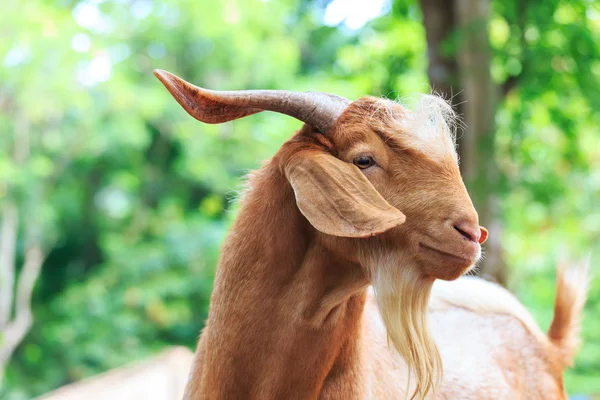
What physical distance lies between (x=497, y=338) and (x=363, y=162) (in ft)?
4.76

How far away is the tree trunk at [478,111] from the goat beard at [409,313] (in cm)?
264

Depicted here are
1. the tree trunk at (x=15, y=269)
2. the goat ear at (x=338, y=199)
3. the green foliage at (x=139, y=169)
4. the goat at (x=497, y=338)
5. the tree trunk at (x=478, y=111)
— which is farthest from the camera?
the tree trunk at (x=15, y=269)

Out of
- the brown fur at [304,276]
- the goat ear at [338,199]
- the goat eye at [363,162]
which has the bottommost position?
the brown fur at [304,276]

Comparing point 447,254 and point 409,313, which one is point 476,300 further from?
point 447,254

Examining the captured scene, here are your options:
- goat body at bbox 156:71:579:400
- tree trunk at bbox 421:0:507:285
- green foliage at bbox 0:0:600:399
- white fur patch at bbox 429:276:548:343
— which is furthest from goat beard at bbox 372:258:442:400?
green foliage at bbox 0:0:600:399

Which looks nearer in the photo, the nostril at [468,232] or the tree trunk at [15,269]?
the nostril at [468,232]

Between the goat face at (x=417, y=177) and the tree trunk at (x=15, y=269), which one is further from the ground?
the goat face at (x=417, y=177)

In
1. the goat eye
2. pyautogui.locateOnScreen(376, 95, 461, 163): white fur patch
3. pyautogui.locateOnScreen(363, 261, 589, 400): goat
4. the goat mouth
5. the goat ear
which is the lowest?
pyautogui.locateOnScreen(363, 261, 589, 400): goat

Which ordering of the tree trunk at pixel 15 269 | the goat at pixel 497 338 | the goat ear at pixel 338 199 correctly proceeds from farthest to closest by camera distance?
the tree trunk at pixel 15 269, the goat at pixel 497 338, the goat ear at pixel 338 199

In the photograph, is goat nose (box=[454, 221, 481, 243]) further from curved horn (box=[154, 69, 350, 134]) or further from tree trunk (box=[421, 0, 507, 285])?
tree trunk (box=[421, 0, 507, 285])

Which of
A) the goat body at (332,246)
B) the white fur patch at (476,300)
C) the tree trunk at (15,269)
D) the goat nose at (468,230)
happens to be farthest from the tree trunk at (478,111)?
the tree trunk at (15,269)

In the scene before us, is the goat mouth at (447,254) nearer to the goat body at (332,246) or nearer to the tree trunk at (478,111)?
the goat body at (332,246)

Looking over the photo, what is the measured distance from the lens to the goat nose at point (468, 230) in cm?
166

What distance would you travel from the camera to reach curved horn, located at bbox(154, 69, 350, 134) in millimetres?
1810
